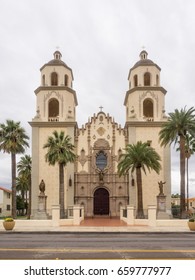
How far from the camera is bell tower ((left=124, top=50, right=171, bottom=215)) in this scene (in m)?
44.8

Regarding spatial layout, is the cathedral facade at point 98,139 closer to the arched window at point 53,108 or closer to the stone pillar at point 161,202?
the arched window at point 53,108

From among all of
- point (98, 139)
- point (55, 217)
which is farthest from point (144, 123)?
point (55, 217)

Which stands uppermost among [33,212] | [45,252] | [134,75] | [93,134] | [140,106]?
[134,75]

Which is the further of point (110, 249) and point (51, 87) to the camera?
point (51, 87)

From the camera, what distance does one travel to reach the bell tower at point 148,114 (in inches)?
1763

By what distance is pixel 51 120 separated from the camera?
46.8 m

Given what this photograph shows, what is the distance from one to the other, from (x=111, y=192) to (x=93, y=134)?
791 cm

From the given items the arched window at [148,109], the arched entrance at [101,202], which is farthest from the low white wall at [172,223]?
the arched window at [148,109]

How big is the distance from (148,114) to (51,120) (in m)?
13.1

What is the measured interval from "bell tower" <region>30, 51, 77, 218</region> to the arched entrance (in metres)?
3.35
